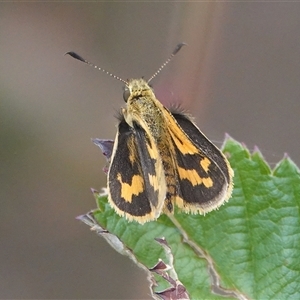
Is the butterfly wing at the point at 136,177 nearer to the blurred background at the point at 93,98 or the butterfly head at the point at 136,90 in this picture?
the butterfly head at the point at 136,90

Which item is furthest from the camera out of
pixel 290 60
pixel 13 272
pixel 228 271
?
pixel 290 60

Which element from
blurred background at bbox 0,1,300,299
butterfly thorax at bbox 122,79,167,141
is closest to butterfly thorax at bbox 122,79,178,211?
butterfly thorax at bbox 122,79,167,141

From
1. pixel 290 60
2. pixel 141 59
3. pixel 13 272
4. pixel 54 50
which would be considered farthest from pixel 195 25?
pixel 13 272

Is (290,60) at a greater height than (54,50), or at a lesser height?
lesser

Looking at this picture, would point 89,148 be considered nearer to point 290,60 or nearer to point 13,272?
point 13,272

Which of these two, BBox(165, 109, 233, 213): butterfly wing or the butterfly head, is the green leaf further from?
the butterfly head

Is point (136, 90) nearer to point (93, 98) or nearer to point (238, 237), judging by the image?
point (238, 237)

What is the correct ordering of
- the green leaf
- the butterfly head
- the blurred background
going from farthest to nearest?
the blurred background, the butterfly head, the green leaf
